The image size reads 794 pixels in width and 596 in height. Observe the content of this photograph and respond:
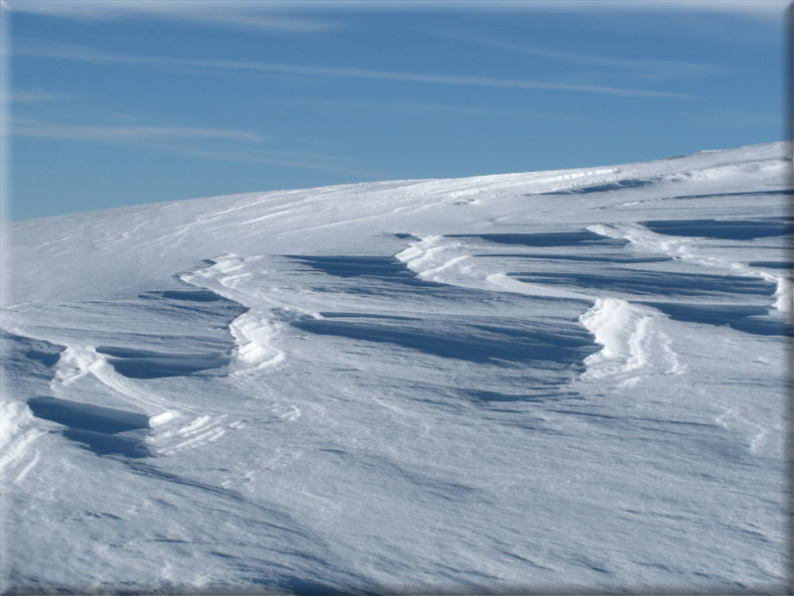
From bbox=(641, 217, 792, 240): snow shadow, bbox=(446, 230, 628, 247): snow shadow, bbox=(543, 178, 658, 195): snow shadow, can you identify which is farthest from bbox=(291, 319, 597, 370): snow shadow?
bbox=(543, 178, 658, 195): snow shadow

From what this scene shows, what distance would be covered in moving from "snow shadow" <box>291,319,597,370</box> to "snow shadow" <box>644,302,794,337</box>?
19.1 inches

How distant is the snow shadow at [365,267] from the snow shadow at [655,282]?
0.48 metres

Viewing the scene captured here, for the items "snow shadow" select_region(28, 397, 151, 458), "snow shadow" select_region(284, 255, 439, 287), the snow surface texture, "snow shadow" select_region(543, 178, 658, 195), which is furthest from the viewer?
"snow shadow" select_region(543, 178, 658, 195)

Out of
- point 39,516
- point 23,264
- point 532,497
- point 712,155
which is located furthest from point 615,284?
point 712,155

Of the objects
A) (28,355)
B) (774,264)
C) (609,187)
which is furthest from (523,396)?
(609,187)

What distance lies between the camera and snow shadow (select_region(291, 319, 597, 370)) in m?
2.87

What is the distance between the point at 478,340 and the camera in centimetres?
304

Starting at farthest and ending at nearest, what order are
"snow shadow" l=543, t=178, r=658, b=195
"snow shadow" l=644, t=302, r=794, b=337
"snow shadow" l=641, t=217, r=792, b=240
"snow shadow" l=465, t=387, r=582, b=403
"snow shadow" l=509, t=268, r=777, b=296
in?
"snow shadow" l=543, t=178, r=658, b=195 → "snow shadow" l=641, t=217, r=792, b=240 → "snow shadow" l=509, t=268, r=777, b=296 → "snow shadow" l=644, t=302, r=794, b=337 → "snow shadow" l=465, t=387, r=582, b=403

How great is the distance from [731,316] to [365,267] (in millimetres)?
1691

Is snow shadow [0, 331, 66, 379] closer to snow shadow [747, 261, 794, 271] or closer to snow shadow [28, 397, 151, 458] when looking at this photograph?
snow shadow [28, 397, 151, 458]

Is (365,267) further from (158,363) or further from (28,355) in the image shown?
(28,355)

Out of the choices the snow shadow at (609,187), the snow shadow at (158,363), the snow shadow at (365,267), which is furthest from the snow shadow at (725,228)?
the snow shadow at (158,363)

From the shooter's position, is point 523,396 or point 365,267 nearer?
point 523,396

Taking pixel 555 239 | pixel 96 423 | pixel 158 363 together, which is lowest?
pixel 96 423
